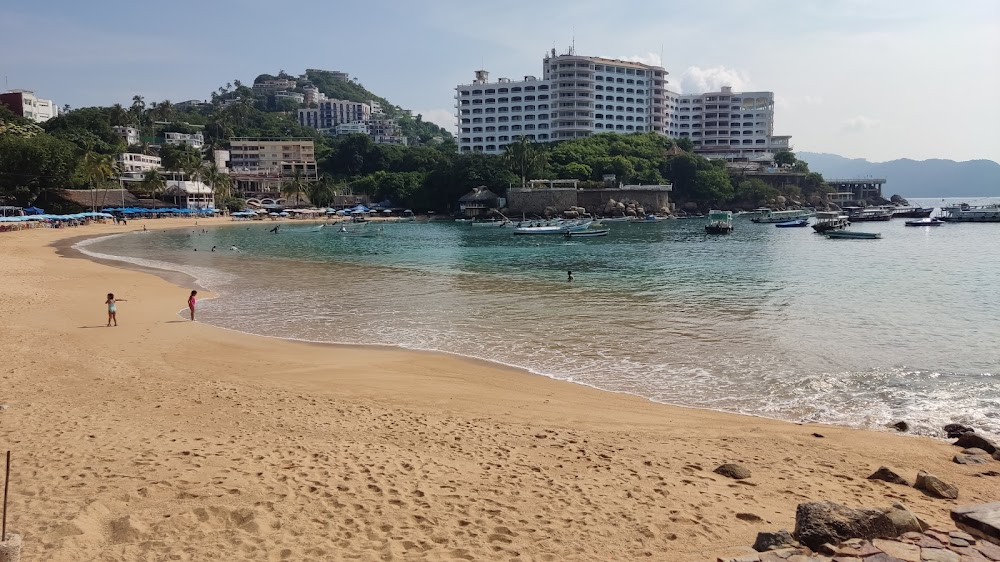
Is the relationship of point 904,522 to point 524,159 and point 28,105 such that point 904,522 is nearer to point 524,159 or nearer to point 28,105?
point 524,159

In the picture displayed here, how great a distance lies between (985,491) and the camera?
339 inches

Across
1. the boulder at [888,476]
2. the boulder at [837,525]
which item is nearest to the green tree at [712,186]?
the boulder at [888,476]

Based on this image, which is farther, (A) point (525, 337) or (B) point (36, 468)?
(A) point (525, 337)

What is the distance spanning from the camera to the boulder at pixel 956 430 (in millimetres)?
11083

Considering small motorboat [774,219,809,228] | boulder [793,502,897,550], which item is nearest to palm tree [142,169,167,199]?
small motorboat [774,219,809,228]

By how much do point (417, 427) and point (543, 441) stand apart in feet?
7.19

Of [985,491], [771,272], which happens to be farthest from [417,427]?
[771,272]

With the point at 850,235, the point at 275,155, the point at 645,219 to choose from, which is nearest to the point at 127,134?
the point at 275,155

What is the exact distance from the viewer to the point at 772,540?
6348 millimetres

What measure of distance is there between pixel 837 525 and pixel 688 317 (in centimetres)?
1740

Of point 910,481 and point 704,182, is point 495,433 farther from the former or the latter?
point 704,182

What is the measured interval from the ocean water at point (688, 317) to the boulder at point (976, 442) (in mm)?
908

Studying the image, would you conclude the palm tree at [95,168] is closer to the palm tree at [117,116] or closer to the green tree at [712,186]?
the palm tree at [117,116]

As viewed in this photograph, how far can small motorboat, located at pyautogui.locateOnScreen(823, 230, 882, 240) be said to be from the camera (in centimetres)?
7044
